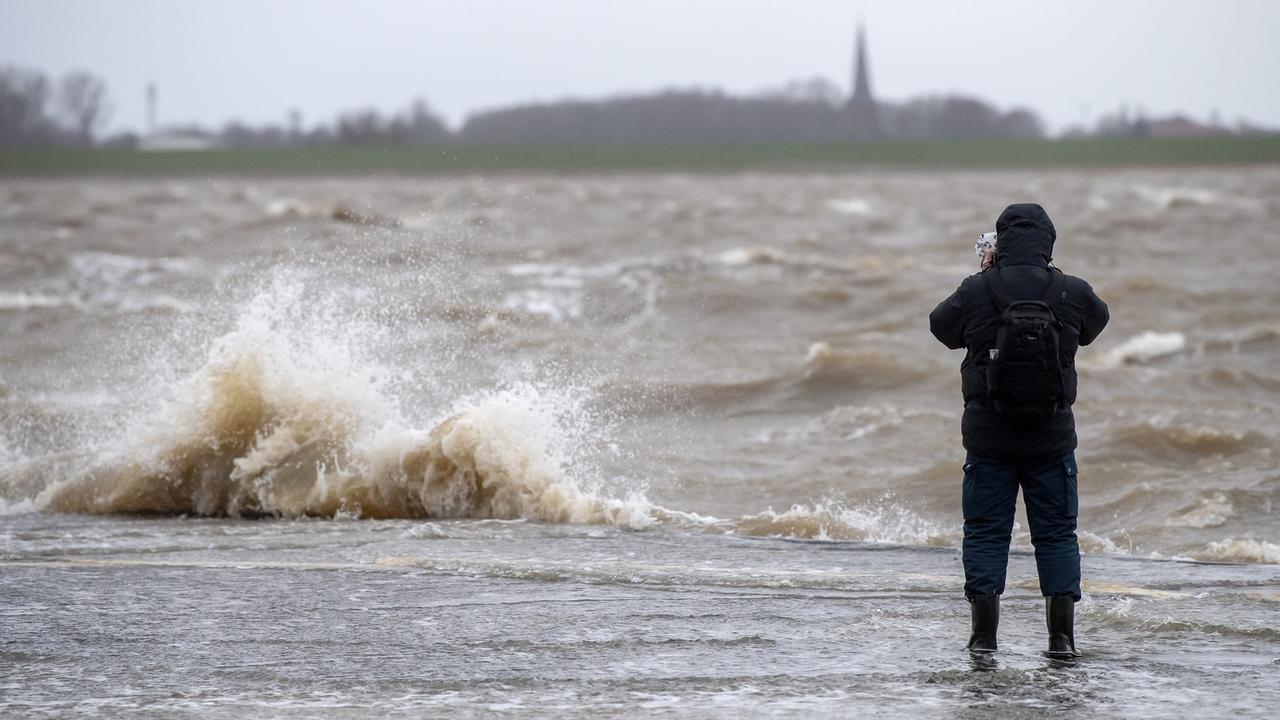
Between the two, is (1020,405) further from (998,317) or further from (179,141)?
(179,141)

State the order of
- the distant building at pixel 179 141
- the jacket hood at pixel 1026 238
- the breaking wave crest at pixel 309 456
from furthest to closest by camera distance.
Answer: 1. the distant building at pixel 179 141
2. the breaking wave crest at pixel 309 456
3. the jacket hood at pixel 1026 238

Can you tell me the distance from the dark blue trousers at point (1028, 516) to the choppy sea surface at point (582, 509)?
30 centimetres

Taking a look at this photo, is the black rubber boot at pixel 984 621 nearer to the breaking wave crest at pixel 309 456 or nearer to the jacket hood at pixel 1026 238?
the jacket hood at pixel 1026 238

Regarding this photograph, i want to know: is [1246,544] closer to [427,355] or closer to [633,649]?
[633,649]

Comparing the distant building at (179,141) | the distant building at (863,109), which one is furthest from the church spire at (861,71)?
the distant building at (179,141)

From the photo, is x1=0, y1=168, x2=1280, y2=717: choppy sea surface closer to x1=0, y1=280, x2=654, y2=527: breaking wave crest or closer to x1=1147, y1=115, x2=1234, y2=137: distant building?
x1=0, y1=280, x2=654, y2=527: breaking wave crest

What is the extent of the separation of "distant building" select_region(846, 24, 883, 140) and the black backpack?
107924mm

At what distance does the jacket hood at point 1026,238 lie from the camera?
18.5ft

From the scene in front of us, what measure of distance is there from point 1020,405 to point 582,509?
3.92 metres

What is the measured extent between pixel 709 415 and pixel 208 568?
23.5ft

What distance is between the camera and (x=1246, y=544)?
27.4ft

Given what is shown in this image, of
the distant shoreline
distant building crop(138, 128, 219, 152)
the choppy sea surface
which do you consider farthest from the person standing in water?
distant building crop(138, 128, 219, 152)

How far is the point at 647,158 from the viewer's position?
3477 inches

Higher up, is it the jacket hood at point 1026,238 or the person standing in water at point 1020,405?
the jacket hood at point 1026,238
